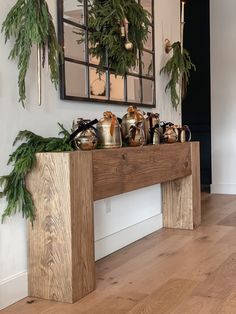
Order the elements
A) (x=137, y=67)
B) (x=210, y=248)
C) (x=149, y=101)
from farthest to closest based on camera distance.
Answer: (x=149, y=101) → (x=137, y=67) → (x=210, y=248)

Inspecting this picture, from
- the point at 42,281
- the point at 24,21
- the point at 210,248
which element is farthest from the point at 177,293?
the point at 24,21

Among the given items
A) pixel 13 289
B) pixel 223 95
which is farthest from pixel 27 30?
pixel 223 95

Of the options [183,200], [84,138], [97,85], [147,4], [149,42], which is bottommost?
[183,200]

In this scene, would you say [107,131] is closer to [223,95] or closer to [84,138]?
[84,138]

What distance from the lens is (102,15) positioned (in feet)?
9.09

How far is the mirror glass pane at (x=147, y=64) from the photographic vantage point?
344 cm

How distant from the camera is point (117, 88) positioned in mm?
3080

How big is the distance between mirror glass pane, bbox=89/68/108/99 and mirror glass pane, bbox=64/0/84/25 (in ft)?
1.05

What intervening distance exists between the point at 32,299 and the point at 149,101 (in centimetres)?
193

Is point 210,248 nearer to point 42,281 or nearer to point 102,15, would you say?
point 42,281

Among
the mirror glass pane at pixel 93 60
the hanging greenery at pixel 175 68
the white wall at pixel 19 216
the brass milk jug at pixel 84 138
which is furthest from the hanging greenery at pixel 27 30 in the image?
Answer: the hanging greenery at pixel 175 68

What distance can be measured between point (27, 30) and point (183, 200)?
2190 millimetres

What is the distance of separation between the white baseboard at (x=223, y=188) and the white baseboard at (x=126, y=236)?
7.13 ft

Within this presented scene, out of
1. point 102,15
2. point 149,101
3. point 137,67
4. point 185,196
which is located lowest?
point 185,196
